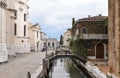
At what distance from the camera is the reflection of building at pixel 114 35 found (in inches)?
932

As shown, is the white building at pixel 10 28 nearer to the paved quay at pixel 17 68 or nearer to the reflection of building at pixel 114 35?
the paved quay at pixel 17 68

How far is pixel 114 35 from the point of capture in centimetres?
2572

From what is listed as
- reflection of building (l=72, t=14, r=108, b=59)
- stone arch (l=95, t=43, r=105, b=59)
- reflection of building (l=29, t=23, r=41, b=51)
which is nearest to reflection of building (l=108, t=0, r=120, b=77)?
reflection of building (l=72, t=14, r=108, b=59)

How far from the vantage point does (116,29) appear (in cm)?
2408

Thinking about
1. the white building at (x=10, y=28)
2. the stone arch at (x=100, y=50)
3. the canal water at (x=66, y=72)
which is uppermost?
the white building at (x=10, y=28)

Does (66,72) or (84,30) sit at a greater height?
(84,30)

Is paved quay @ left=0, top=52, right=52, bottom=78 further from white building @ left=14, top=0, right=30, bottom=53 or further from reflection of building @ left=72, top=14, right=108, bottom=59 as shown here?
white building @ left=14, top=0, right=30, bottom=53

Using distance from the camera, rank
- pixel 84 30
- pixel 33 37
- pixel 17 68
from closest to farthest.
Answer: pixel 17 68, pixel 84 30, pixel 33 37

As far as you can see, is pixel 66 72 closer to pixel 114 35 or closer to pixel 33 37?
pixel 114 35

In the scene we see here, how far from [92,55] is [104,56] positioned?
2.19 metres

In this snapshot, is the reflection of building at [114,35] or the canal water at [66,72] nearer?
the reflection of building at [114,35]

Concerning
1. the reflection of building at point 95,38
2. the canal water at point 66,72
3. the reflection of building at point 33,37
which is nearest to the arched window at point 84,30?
the reflection of building at point 95,38

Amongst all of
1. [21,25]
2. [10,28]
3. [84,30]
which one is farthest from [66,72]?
[21,25]

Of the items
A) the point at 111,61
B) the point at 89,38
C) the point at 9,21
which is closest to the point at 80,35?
the point at 89,38
